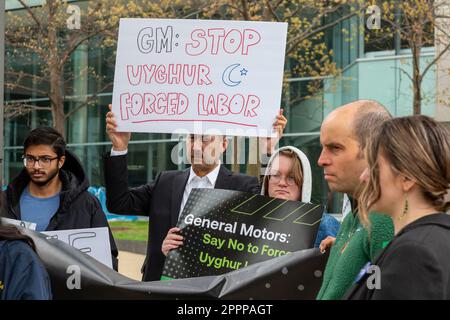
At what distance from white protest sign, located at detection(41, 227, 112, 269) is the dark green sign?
2.21 feet

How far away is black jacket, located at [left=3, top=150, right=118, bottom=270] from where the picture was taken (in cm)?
461

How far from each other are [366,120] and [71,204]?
227cm

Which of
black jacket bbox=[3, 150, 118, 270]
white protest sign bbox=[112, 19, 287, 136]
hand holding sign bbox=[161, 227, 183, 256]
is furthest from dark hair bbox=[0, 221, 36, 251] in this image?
white protest sign bbox=[112, 19, 287, 136]

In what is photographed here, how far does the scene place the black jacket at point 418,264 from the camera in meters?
2.05

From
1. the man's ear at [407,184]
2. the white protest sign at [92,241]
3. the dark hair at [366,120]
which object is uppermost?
the dark hair at [366,120]

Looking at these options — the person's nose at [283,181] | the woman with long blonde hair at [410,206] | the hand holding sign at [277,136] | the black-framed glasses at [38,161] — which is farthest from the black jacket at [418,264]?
the black-framed glasses at [38,161]

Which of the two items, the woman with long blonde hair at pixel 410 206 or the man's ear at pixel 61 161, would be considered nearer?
the woman with long blonde hair at pixel 410 206

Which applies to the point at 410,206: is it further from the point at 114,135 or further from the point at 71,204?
the point at 71,204

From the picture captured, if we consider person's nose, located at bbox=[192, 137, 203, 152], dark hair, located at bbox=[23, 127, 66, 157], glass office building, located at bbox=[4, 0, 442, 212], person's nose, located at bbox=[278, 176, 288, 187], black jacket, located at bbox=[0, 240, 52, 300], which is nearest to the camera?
black jacket, located at bbox=[0, 240, 52, 300]

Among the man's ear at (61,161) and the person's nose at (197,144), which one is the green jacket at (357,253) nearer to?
the person's nose at (197,144)

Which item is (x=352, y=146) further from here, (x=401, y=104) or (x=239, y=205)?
(x=401, y=104)

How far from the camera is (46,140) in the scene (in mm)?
4684

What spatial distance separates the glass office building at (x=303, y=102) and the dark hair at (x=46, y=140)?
1119 centimetres

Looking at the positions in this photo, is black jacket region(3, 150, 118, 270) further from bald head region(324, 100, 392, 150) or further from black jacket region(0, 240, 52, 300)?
bald head region(324, 100, 392, 150)
